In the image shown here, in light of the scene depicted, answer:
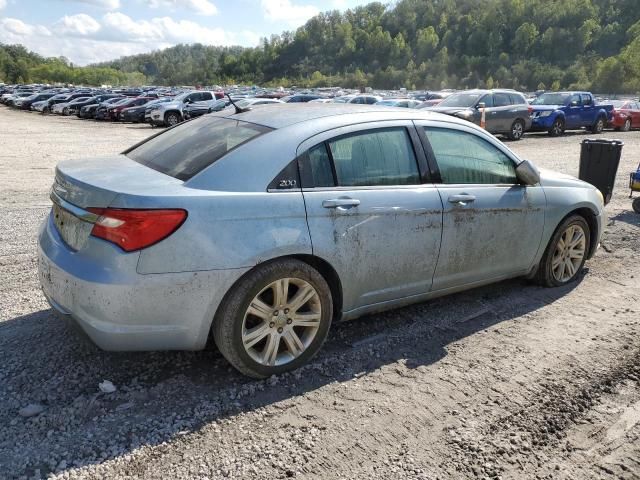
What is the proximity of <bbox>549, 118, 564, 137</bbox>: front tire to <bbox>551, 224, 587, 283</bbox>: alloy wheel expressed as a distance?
18106mm

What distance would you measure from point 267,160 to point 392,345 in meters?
1.55

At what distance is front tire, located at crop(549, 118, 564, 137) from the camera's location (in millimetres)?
21261

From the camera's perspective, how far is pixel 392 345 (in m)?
3.74

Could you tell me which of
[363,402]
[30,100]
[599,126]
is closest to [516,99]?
[599,126]

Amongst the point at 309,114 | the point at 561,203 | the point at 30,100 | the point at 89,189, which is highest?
the point at 309,114

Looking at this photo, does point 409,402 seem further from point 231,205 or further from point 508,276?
point 508,276

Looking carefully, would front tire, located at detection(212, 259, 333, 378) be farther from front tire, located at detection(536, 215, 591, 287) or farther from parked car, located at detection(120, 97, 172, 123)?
parked car, located at detection(120, 97, 172, 123)

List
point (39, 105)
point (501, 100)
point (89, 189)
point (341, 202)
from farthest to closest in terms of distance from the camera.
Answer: point (39, 105), point (501, 100), point (341, 202), point (89, 189)

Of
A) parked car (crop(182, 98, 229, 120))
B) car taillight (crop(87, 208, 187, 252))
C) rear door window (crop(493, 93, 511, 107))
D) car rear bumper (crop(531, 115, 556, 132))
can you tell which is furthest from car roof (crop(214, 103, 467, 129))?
parked car (crop(182, 98, 229, 120))

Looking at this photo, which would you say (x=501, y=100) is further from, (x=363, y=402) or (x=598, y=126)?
(x=363, y=402)

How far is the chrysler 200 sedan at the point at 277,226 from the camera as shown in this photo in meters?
2.86

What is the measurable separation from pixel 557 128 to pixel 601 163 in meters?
15.1

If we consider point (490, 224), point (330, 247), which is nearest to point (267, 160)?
point (330, 247)

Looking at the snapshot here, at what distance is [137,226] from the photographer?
280 centimetres
